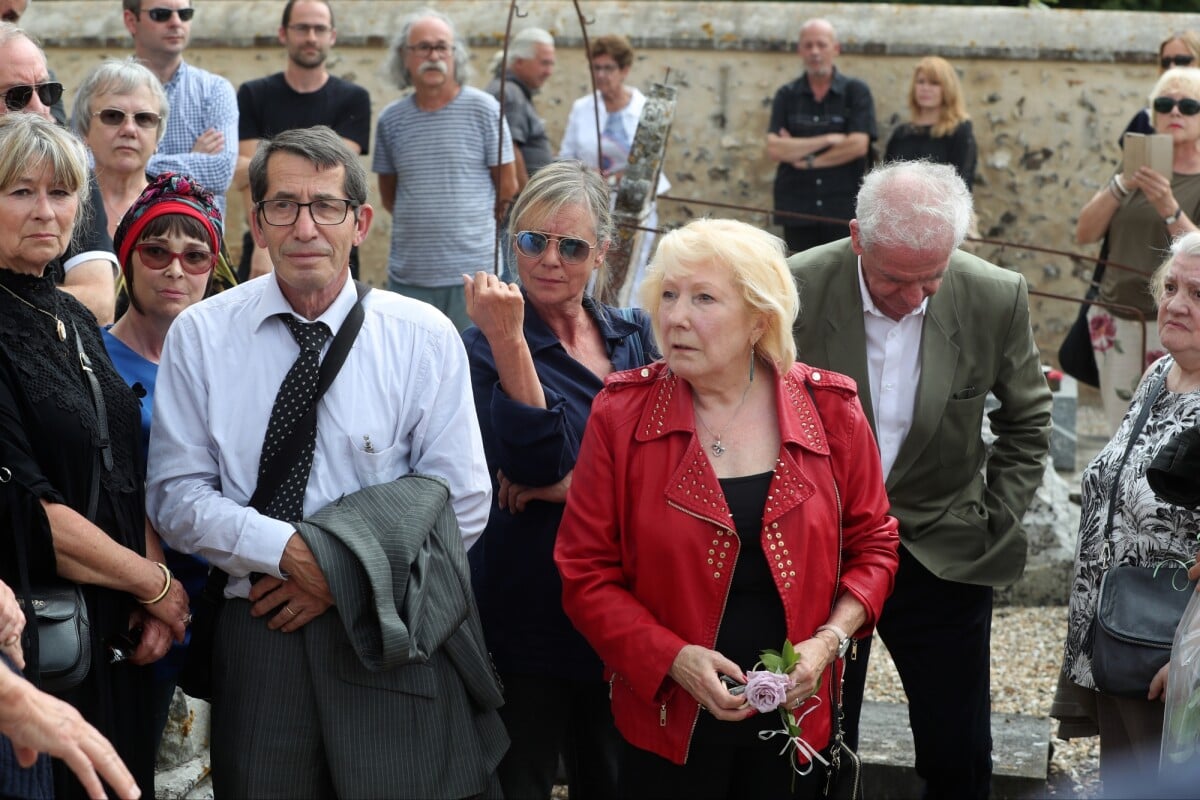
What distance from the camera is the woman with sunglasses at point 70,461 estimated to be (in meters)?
3.03

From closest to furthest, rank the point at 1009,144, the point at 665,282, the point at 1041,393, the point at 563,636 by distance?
the point at 665,282 → the point at 563,636 → the point at 1041,393 → the point at 1009,144

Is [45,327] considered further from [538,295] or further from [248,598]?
[538,295]

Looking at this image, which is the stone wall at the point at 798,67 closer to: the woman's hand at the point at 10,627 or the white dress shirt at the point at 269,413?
the white dress shirt at the point at 269,413

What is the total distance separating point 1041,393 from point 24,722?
2.94 meters

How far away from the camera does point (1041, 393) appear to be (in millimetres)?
4242

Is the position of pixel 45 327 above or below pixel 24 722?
above

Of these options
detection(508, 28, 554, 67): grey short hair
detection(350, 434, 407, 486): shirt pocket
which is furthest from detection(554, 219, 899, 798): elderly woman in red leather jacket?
detection(508, 28, 554, 67): grey short hair

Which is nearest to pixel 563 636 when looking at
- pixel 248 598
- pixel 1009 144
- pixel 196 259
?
pixel 248 598

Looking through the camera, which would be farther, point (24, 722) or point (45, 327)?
point (45, 327)

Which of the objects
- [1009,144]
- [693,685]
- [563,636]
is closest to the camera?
[693,685]

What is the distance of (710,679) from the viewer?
3.12 metres

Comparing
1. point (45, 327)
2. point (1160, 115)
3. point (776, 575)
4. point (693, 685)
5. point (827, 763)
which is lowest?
point (827, 763)

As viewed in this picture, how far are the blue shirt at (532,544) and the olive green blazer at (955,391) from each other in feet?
2.56

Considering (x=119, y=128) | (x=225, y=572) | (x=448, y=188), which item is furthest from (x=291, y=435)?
(x=448, y=188)
